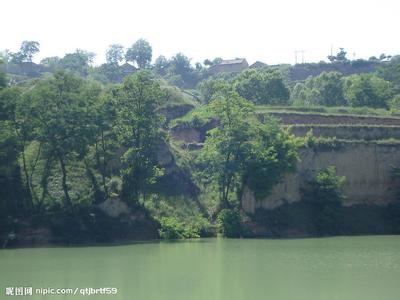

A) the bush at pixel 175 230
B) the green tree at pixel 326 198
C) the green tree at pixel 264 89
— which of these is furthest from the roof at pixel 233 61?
the bush at pixel 175 230

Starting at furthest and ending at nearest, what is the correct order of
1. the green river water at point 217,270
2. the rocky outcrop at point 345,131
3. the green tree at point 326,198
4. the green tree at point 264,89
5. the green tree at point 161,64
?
the green tree at point 161,64 < the green tree at point 264,89 < the rocky outcrop at point 345,131 < the green tree at point 326,198 < the green river water at point 217,270

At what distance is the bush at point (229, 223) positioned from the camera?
38375mm

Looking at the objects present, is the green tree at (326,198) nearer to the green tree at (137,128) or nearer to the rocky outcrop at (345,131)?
the rocky outcrop at (345,131)

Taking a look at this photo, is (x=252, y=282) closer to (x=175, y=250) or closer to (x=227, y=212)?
(x=175, y=250)

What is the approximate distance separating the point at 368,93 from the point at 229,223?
80.1 ft

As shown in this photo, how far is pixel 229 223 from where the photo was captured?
3850cm

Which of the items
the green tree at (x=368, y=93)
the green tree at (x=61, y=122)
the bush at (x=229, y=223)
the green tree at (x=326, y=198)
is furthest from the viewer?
the green tree at (x=368, y=93)

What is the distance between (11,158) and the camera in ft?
119

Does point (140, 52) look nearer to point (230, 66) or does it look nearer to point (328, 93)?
point (230, 66)

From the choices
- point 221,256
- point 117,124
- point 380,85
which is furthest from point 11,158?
point 380,85

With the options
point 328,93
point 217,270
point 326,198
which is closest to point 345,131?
point 326,198

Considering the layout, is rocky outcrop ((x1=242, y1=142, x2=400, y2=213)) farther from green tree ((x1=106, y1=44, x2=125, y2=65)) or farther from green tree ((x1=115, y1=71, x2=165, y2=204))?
green tree ((x1=106, y1=44, x2=125, y2=65))

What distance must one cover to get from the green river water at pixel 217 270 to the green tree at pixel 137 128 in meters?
5.32

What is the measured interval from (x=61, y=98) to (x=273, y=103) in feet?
72.4
